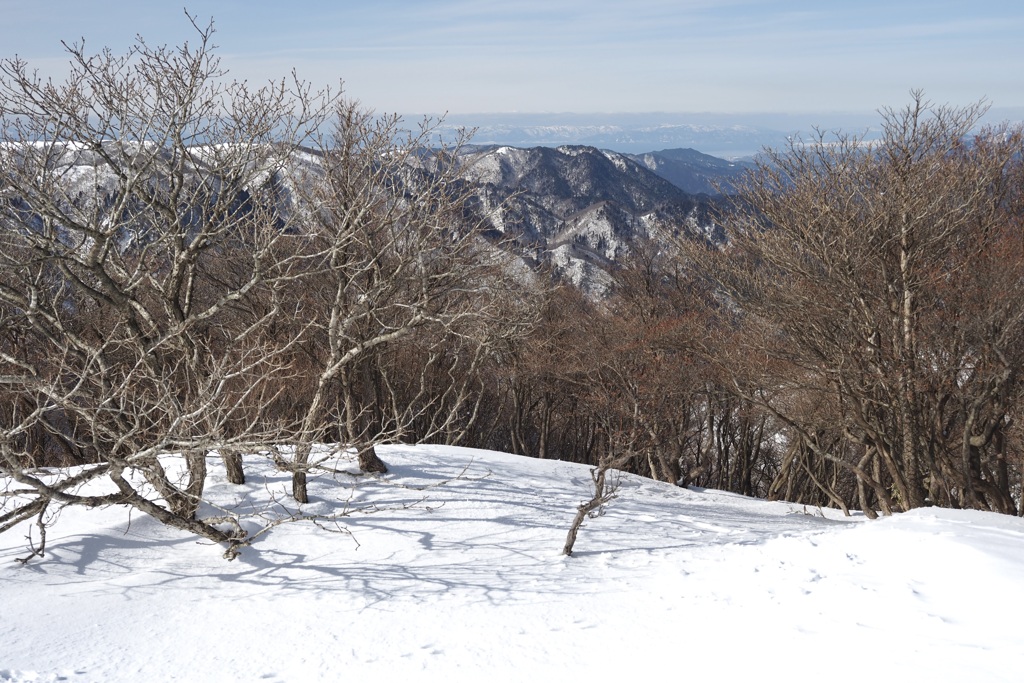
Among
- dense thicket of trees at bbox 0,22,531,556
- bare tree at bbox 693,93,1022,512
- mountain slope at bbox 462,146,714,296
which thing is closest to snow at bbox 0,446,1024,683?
dense thicket of trees at bbox 0,22,531,556

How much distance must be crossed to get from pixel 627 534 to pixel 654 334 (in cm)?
1083

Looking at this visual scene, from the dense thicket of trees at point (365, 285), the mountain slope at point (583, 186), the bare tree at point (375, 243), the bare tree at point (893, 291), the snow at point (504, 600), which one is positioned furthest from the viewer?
the mountain slope at point (583, 186)

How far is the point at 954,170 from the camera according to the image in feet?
43.6

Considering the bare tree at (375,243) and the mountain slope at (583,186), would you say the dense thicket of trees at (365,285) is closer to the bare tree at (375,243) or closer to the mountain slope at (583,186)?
the bare tree at (375,243)

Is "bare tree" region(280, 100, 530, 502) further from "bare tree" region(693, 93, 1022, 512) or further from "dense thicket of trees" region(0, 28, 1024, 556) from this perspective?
"bare tree" region(693, 93, 1022, 512)

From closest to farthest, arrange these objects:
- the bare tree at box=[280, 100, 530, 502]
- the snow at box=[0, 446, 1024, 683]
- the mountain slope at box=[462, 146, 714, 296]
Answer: the snow at box=[0, 446, 1024, 683]
the bare tree at box=[280, 100, 530, 502]
the mountain slope at box=[462, 146, 714, 296]

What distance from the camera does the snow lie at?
22.1ft

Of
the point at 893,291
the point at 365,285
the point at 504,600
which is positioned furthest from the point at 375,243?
the point at 893,291

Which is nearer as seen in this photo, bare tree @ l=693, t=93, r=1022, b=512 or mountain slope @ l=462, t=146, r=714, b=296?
bare tree @ l=693, t=93, r=1022, b=512

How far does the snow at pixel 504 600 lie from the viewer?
Answer: 22.1 feet

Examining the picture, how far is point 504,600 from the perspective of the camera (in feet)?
27.5

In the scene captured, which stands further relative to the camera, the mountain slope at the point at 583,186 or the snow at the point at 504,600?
the mountain slope at the point at 583,186

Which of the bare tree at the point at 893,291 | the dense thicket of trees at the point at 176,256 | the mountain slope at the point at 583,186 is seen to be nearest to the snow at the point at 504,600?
the dense thicket of trees at the point at 176,256

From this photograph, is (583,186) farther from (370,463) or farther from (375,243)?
(370,463)
